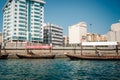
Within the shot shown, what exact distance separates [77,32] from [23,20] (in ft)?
191

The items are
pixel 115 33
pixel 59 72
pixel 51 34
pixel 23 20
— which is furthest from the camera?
pixel 115 33

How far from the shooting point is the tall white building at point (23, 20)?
101688 millimetres

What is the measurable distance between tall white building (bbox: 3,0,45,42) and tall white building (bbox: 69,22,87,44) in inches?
1815

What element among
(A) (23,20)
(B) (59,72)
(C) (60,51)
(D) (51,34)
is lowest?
(B) (59,72)

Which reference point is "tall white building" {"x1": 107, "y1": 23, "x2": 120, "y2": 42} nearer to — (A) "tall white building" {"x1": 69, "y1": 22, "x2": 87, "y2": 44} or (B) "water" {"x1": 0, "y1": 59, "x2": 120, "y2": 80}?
(A) "tall white building" {"x1": 69, "y1": 22, "x2": 87, "y2": 44}

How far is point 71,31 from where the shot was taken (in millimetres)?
155625

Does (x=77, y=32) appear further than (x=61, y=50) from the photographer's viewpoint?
Yes

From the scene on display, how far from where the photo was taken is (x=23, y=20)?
104 m

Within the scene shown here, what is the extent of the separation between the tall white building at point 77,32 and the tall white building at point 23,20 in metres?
46.1

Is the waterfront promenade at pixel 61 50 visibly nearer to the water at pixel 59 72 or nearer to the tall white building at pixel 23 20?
the tall white building at pixel 23 20

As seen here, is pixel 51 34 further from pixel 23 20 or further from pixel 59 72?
pixel 59 72

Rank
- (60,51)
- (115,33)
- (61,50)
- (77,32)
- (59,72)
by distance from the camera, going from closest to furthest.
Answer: (59,72)
(60,51)
(61,50)
(115,33)
(77,32)

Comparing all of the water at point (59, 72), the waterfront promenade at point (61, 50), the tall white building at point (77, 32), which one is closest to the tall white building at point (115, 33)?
the tall white building at point (77, 32)

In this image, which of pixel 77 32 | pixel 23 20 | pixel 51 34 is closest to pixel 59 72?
pixel 23 20
